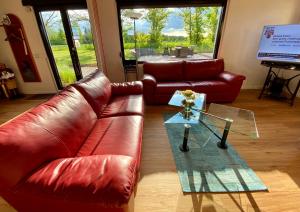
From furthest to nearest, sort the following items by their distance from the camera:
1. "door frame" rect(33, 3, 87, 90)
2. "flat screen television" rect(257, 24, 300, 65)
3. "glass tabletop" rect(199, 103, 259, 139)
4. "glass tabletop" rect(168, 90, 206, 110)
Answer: "door frame" rect(33, 3, 87, 90), "flat screen television" rect(257, 24, 300, 65), "glass tabletop" rect(168, 90, 206, 110), "glass tabletop" rect(199, 103, 259, 139)

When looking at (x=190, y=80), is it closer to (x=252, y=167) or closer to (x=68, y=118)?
(x=252, y=167)

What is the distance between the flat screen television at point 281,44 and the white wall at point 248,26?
1.39 ft

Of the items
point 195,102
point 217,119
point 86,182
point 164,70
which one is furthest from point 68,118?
point 164,70

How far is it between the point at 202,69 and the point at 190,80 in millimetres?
334

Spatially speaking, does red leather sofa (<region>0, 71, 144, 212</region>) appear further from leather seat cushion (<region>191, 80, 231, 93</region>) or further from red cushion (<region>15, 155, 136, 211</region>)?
leather seat cushion (<region>191, 80, 231, 93</region>)

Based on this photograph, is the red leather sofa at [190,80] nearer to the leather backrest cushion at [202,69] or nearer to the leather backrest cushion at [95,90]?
the leather backrest cushion at [202,69]

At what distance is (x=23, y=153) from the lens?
0.96 m

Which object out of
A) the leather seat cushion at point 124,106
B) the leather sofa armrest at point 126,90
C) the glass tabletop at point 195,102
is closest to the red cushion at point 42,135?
the leather seat cushion at point 124,106

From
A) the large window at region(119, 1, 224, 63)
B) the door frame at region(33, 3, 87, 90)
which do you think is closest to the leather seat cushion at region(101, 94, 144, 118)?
the large window at region(119, 1, 224, 63)

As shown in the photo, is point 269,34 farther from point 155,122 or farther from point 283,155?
point 155,122

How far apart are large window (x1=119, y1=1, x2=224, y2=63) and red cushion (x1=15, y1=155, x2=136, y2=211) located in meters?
3.12

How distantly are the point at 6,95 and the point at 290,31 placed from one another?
5.95 meters

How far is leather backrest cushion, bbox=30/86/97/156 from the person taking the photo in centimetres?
126

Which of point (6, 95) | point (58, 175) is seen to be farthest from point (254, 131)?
point (6, 95)
